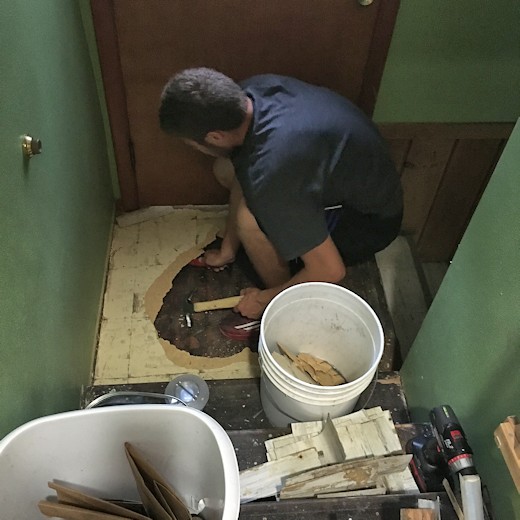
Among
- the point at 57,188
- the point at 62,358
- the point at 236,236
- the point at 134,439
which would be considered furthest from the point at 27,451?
the point at 236,236

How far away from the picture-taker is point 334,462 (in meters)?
1.25

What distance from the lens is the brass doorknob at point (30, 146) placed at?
1122mm

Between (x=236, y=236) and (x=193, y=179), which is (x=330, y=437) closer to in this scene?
(x=236, y=236)

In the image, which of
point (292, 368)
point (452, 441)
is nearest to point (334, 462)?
point (452, 441)

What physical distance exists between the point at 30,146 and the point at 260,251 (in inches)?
32.8

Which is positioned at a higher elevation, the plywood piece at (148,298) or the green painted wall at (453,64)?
the green painted wall at (453,64)

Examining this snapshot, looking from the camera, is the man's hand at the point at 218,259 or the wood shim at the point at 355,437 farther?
the man's hand at the point at 218,259

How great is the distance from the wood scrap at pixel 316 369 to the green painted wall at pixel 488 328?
13.2 inches

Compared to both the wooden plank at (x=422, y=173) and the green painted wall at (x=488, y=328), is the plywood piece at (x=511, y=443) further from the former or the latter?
the wooden plank at (x=422, y=173)

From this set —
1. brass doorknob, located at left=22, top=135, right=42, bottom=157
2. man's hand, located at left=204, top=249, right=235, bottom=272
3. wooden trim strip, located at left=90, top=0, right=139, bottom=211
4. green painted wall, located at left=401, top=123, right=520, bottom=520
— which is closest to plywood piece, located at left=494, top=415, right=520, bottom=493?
green painted wall, located at left=401, top=123, right=520, bottom=520

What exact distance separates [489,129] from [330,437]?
1.29 metres

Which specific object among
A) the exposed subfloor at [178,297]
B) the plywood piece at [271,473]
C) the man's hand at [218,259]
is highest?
the plywood piece at [271,473]

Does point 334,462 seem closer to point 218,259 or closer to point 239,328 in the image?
point 239,328

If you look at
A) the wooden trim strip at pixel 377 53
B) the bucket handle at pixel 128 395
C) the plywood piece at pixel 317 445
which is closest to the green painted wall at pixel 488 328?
the plywood piece at pixel 317 445
